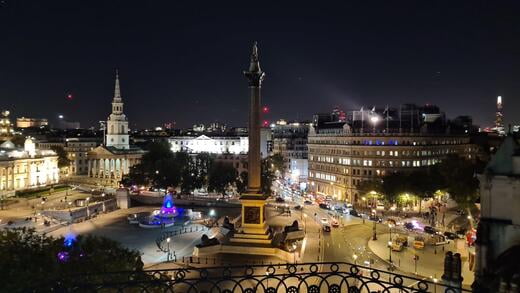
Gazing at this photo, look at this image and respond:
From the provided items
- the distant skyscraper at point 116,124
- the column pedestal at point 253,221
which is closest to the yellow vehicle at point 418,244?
the column pedestal at point 253,221

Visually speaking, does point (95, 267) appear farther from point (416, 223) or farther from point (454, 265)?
point (416, 223)

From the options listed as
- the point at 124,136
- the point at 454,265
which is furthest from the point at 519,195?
the point at 124,136

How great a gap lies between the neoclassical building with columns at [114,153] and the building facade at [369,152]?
5163 centimetres

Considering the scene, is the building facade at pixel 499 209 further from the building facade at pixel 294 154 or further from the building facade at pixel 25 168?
the building facade at pixel 294 154

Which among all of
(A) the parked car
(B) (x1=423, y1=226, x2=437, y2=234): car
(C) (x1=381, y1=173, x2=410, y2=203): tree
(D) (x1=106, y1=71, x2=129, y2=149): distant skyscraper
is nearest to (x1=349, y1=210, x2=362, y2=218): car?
(C) (x1=381, y1=173, x2=410, y2=203): tree

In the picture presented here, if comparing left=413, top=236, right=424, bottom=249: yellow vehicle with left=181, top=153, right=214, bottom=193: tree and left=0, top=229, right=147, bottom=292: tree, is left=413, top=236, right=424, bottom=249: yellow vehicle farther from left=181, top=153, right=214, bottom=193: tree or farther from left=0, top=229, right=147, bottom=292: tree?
left=181, top=153, right=214, bottom=193: tree

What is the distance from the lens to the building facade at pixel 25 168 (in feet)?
270

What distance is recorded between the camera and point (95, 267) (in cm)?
1894

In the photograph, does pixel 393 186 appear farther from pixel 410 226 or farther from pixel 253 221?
pixel 253 221

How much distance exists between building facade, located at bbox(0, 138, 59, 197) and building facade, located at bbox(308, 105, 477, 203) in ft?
194

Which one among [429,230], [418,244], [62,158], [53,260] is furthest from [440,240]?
[62,158]

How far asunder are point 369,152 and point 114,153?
67.6m

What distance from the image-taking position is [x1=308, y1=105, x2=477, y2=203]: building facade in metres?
74.4

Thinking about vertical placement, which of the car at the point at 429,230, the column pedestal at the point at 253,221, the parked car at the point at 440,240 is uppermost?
the column pedestal at the point at 253,221
